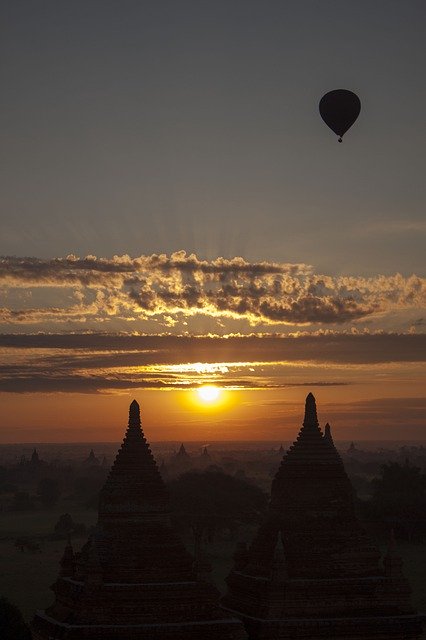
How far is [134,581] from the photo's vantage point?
2403 cm

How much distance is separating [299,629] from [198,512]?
176 ft

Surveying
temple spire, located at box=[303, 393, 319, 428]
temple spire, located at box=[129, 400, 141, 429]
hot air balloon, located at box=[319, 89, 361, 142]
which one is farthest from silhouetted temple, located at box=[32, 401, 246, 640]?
hot air balloon, located at box=[319, 89, 361, 142]

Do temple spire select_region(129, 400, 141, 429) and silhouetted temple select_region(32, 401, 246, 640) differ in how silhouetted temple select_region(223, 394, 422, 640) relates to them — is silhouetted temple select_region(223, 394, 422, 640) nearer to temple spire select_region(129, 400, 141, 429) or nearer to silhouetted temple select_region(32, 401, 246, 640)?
silhouetted temple select_region(32, 401, 246, 640)

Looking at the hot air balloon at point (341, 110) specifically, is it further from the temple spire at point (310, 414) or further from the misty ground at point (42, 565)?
the misty ground at point (42, 565)

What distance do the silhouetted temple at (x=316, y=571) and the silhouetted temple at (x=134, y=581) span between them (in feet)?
4.35

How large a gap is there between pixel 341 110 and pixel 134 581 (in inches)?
996

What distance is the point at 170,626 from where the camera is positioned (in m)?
23.2

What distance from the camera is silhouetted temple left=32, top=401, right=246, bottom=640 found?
2323cm

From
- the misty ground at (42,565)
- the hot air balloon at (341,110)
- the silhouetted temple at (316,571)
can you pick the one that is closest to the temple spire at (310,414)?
the silhouetted temple at (316,571)

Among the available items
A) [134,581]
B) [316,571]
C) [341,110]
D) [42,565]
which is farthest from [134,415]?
[42,565]

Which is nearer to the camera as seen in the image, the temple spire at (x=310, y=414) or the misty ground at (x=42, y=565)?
the temple spire at (x=310, y=414)

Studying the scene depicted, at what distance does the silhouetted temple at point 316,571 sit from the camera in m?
24.2

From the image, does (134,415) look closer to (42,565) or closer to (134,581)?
(134,581)

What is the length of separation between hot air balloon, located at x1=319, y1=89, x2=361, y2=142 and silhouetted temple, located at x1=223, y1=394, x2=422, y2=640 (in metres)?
20.0
